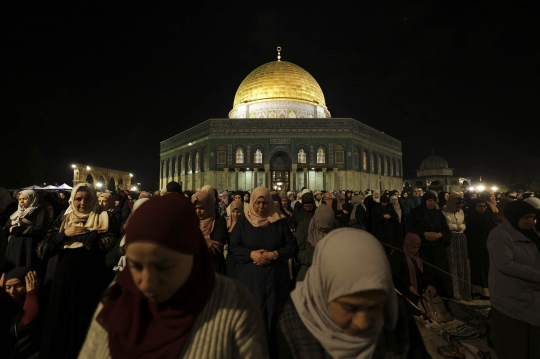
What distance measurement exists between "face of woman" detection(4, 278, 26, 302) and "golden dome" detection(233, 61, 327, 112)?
32.9 m

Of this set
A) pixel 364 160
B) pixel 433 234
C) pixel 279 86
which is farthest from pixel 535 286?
pixel 279 86

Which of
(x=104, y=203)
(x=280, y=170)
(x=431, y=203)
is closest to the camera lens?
(x=104, y=203)

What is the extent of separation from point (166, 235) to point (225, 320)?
41 cm

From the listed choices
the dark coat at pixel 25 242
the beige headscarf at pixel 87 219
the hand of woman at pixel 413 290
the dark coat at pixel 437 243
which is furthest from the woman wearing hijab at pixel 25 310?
the dark coat at pixel 437 243

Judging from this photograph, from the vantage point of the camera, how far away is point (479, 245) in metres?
5.74

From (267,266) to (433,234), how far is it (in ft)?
9.69

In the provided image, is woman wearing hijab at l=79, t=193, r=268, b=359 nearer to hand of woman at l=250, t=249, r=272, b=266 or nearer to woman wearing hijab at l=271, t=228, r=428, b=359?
woman wearing hijab at l=271, t=228, r=428, b=359

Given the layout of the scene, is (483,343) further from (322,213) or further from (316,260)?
(316,260)

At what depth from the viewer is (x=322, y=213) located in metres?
4.12

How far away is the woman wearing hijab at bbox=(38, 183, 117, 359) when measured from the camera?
114 inches

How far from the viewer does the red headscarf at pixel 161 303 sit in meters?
1.11

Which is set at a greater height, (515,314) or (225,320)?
(225,320)

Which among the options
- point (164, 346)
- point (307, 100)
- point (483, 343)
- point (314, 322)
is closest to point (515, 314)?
point (483, 343)

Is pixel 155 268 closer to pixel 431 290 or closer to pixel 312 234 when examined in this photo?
pixel 312 234
